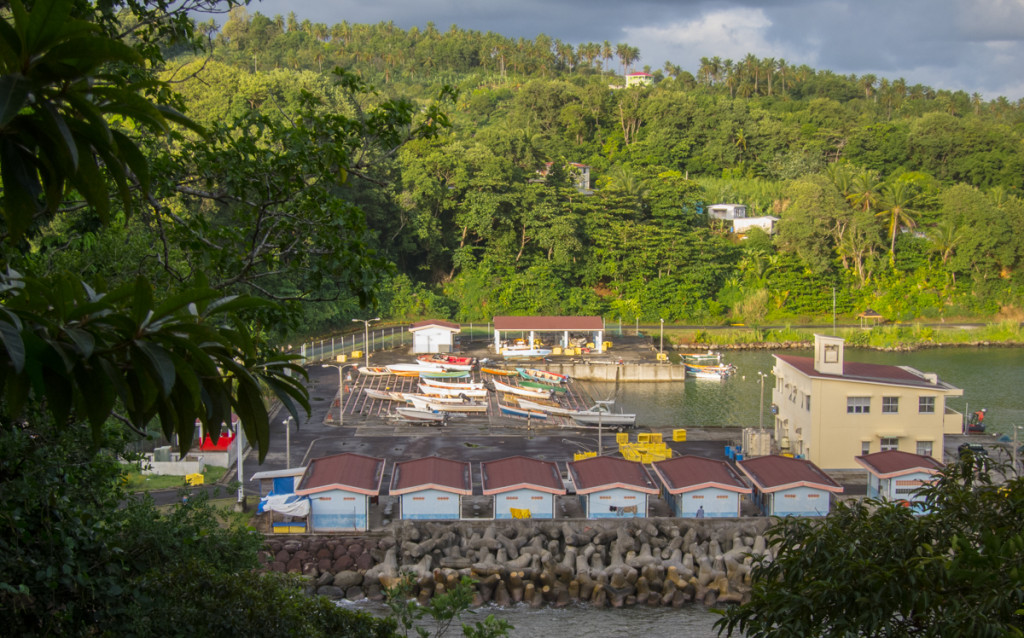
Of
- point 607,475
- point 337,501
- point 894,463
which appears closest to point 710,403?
point 894,463

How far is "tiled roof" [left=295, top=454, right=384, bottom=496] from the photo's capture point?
13.7m

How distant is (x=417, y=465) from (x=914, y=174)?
123 ft

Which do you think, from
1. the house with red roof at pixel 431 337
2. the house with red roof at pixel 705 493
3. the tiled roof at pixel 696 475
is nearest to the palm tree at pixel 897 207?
the house with red roof at pixel 431 337

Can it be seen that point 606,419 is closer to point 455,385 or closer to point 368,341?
point 455,385

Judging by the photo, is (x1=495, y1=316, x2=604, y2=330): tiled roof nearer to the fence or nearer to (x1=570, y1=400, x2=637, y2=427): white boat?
the fence

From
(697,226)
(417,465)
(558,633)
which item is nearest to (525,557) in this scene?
(558,633)

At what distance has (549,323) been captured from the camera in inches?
1180

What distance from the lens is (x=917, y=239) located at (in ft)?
128

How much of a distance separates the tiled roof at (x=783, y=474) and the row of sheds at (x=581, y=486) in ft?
0.05

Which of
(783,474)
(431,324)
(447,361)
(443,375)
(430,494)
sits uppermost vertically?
(431,324)

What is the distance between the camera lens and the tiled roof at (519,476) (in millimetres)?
13969

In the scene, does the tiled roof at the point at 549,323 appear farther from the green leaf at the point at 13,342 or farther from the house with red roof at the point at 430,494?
the green leaf at the point at 13,342

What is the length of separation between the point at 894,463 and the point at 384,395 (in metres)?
12.5

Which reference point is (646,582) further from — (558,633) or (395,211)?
(395,211)
